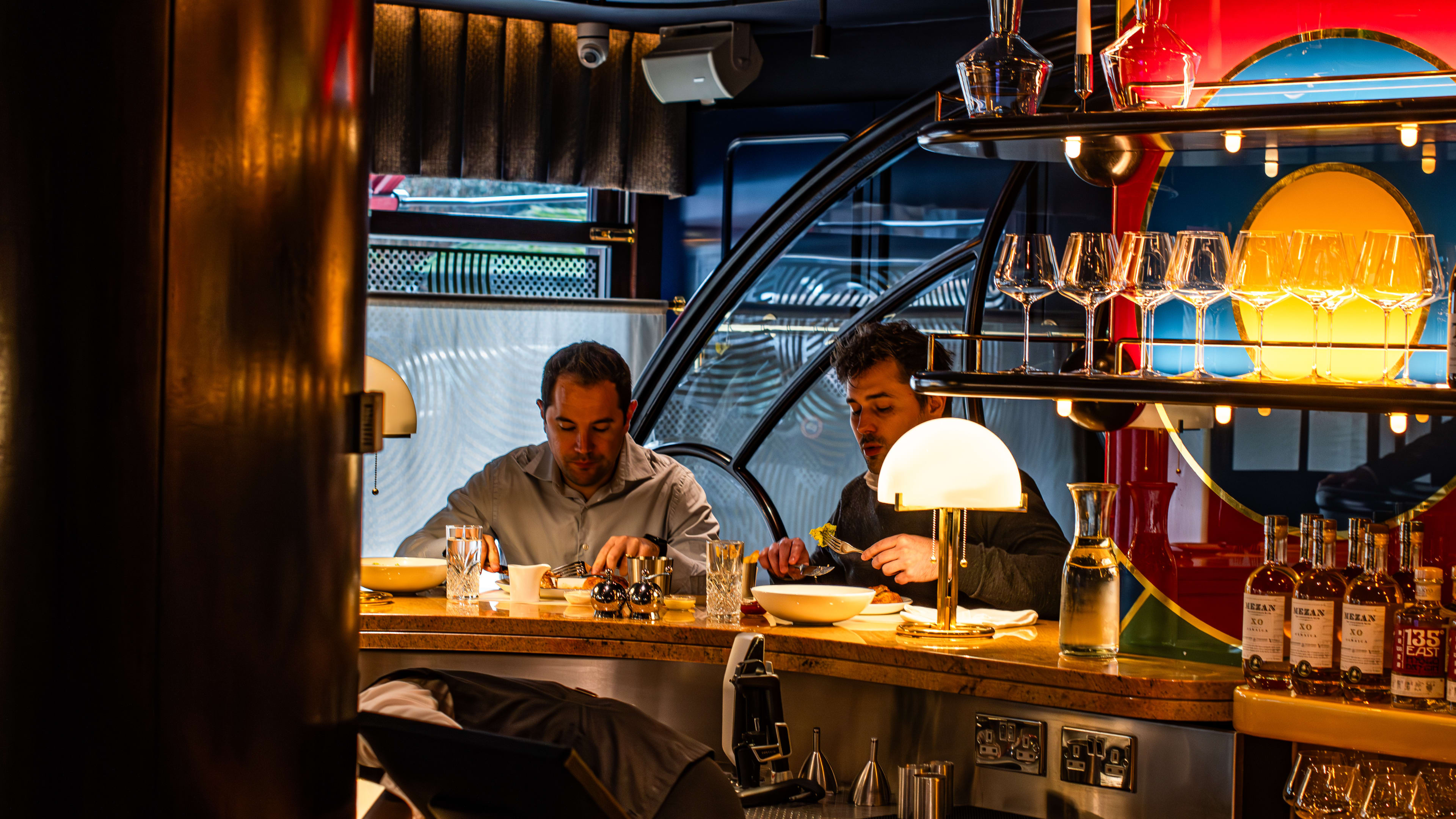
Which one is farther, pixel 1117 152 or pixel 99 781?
pixel 1117 152

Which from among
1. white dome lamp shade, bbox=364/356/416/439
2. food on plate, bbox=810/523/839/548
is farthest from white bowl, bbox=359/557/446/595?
food on plate, bbox=810/523/839/548

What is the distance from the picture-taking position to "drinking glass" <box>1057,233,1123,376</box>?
2.14 meters

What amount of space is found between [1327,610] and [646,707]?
125 cm

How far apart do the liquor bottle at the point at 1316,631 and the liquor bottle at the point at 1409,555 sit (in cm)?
9

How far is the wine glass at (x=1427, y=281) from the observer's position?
1919 mm

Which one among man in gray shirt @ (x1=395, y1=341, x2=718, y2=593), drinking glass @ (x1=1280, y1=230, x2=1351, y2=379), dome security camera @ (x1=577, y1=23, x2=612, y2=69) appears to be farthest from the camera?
dome security camera @ (x1=577, y1=23, x2=612, y2=69)

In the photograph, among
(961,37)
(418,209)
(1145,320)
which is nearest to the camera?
(1145,320)

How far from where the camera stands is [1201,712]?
204 centimetres

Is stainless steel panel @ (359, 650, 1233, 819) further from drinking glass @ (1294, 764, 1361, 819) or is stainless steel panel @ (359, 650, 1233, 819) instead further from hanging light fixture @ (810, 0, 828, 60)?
hanging light fixture @ (810, 0, 828, 60)

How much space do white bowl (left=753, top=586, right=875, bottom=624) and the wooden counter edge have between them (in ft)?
0.35

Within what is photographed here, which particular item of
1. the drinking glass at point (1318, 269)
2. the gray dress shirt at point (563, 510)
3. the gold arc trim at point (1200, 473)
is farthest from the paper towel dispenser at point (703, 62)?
the drinking glass at point (1318, 269)

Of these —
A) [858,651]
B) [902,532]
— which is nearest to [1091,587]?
[858,651]

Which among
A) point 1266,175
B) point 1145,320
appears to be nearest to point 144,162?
point 1145,320

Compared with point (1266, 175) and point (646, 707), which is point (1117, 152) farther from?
point (646, 707)
